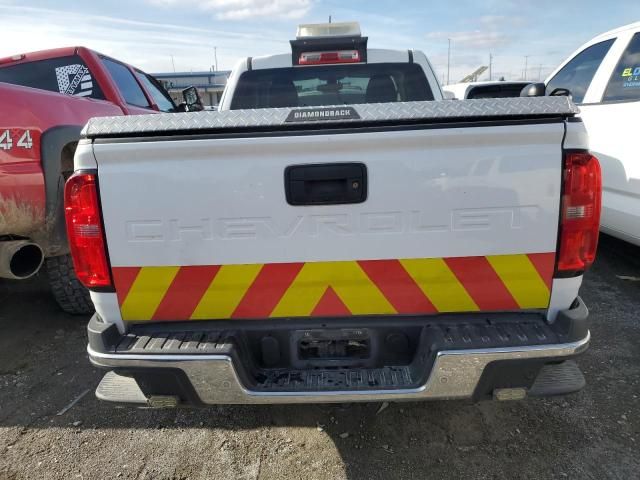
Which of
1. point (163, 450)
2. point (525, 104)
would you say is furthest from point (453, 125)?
point (163, 450)

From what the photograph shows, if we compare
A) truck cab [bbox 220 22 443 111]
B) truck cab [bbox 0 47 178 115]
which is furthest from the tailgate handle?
truck cab [bbox 0 47 178 115]

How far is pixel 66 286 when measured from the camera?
3.67 meters

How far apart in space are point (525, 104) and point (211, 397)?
169cm

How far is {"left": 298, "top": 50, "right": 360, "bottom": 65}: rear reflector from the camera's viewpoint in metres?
3.40

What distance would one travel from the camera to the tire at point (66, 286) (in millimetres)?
3609

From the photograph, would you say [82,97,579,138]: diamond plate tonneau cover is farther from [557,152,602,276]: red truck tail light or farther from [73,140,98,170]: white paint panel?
[557,152,602,276]: red truck tail light

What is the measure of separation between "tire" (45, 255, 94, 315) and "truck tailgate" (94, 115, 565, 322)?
2.11m

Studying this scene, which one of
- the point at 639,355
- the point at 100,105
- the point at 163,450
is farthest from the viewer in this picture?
the point at 100,105

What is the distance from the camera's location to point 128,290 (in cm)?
188

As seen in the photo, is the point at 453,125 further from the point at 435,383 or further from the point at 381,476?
the point at 381,476

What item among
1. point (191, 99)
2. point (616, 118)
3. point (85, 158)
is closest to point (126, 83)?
point (191, 99)

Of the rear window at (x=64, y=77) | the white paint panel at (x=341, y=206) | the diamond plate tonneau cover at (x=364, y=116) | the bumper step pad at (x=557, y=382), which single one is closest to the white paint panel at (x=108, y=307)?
the white paint panel at (x=341, y=206)

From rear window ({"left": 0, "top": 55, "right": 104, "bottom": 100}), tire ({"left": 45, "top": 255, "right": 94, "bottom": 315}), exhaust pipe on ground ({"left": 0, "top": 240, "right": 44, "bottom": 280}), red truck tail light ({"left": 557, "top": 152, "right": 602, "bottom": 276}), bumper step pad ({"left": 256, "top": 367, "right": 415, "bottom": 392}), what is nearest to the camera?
red truck tail light ({"left": 557, "top": 152, "right": 602, "bottom": 276})

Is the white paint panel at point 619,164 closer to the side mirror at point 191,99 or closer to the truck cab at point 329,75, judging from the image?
the truck cab at point 329,75
